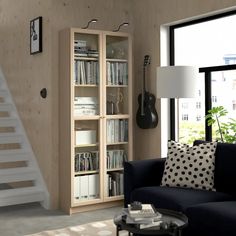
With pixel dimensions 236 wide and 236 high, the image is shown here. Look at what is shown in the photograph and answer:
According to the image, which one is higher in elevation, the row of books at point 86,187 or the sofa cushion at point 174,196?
the sofa cushion at point 174,196

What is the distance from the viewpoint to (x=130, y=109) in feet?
16.6

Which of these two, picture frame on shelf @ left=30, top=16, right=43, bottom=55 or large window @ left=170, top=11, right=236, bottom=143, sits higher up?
picture frame on shelf @ left=30, top=16, right=43, bottom=55

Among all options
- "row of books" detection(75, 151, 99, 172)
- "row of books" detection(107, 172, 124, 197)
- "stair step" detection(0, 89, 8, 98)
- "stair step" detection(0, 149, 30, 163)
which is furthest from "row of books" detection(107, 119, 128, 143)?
"stair step" detection(0, 89, 8, 98)

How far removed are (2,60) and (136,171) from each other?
3.63 meters

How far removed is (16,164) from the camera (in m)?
5.86

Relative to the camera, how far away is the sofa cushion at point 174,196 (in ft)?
11.1

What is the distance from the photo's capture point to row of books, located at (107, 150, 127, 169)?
4.98m

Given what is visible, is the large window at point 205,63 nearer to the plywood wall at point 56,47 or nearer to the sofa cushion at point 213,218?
the plywood wall at point 56,47

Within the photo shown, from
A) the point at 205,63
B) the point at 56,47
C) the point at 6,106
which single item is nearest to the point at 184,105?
the point at 205,63

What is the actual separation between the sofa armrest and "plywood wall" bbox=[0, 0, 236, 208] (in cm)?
103

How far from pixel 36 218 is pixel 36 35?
2.22 m

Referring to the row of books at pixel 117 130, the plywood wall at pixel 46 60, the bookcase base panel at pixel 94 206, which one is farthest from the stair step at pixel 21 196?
the row of books at pixel 117 130

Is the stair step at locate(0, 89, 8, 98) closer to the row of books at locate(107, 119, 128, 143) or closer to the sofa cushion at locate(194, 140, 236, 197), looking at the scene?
the row of books at locate(107, 119, 128, 143)

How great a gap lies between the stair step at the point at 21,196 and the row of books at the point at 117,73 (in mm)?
1568
